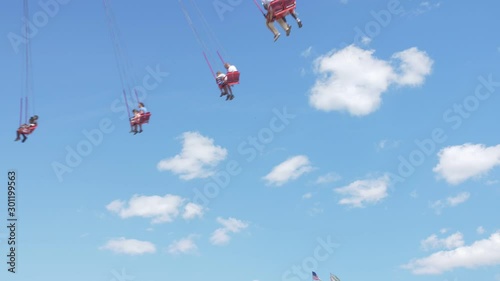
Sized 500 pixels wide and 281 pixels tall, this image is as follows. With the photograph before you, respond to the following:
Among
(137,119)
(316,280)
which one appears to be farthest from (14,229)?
(316,280)

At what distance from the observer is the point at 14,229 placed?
45906 mm

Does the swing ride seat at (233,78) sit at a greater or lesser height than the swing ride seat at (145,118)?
lesser

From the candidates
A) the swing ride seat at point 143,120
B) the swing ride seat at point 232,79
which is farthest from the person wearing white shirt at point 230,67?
the swing ride seat at point 143,120

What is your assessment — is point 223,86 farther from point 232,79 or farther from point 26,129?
point 26,129

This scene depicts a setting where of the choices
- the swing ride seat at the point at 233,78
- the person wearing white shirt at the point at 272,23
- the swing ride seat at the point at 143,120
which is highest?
the swing ride seat at the point at 143,120

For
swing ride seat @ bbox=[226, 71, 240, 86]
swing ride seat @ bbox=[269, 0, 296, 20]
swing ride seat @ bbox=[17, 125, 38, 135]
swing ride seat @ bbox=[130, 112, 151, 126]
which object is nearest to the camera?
swing ride seat @ bbox=[269, 0, 296, 20]

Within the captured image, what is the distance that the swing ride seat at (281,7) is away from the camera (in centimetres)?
3809

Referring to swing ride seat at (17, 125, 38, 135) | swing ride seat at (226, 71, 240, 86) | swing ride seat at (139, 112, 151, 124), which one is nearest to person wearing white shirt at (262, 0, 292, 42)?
swing ride seat at (226, 71, 240, 86)

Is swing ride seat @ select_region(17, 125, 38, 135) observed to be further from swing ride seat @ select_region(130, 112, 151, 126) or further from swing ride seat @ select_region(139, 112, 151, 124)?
swing ride seat @ select_region(139, 112, 151, 124)

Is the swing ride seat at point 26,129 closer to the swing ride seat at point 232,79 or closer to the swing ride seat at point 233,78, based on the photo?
the swing ride seat at point 232,79

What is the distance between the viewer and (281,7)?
125ft

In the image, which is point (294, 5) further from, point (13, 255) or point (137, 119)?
point (13, 255)

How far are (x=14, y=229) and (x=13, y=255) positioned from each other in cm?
268

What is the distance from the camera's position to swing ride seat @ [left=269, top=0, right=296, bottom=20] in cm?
3809
